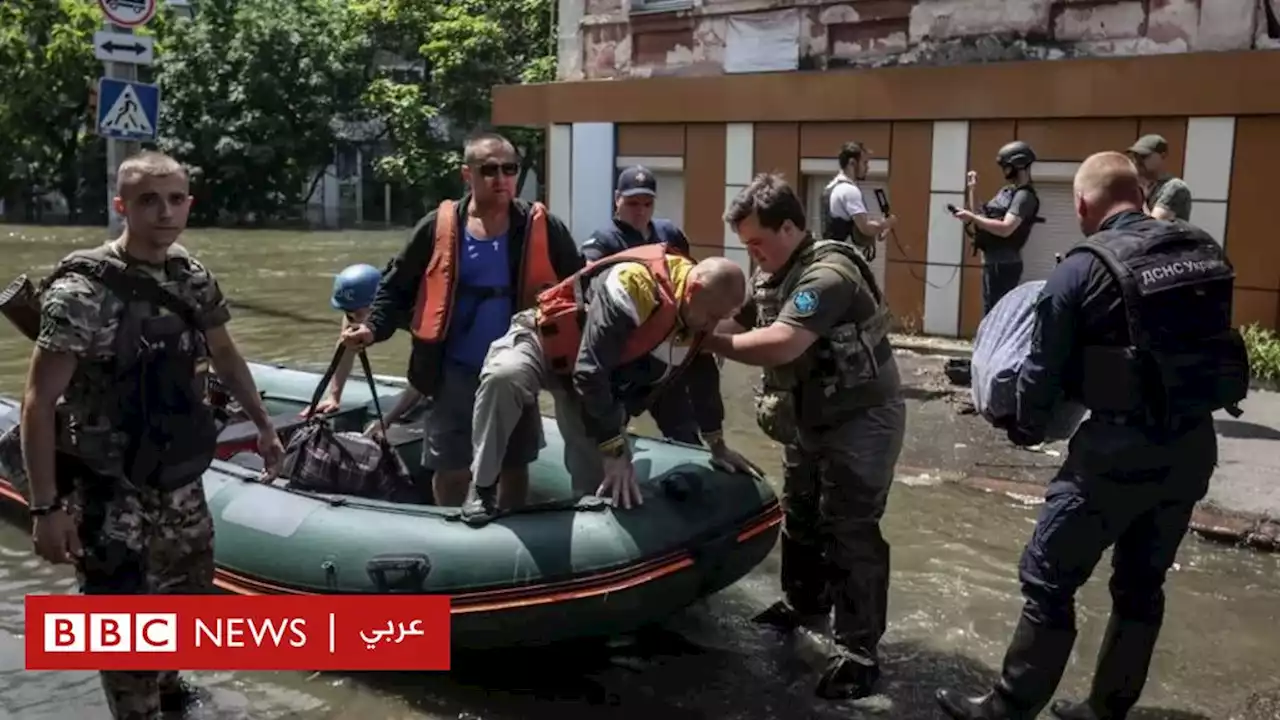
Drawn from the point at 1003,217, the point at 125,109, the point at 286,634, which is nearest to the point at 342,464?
the point at 286,634

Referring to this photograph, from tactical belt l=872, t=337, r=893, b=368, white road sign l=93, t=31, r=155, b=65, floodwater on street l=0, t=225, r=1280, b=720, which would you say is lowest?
floodwater on street l=0, t=225, r=1280, b=720

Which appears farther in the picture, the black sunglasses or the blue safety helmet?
the blue safety helmet

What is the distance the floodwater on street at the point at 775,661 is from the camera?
4.31 m

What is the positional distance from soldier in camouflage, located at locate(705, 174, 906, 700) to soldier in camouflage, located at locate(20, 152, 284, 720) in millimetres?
1671

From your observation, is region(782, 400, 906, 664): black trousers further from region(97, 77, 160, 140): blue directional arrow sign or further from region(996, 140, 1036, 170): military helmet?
region(97, 77, 160, 140): blue directional arrow sign

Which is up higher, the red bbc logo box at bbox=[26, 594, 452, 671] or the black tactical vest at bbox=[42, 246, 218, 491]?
the black tactical vest at bbox=[42, 246, 218, 491]

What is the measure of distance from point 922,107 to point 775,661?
766 centimetres

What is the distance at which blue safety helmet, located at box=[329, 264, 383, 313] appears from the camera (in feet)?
17.9

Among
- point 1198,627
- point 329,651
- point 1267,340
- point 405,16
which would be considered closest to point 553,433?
point 329,651

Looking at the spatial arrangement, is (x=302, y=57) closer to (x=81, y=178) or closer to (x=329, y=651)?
(x=81, y=178)

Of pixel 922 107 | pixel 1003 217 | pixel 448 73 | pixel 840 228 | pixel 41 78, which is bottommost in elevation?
pixel 840 228

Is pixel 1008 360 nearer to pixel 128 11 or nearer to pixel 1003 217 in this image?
pixel 1003 217

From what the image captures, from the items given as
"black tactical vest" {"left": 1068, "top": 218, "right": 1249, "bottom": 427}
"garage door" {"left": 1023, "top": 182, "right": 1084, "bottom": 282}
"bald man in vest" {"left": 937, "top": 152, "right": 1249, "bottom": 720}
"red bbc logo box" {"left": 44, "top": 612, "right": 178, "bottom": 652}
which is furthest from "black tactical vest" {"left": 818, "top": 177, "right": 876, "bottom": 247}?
"red bbc logo box" {"left": 44, "top": 612, "right": 178, "bottom": 652}

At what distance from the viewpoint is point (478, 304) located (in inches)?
191
